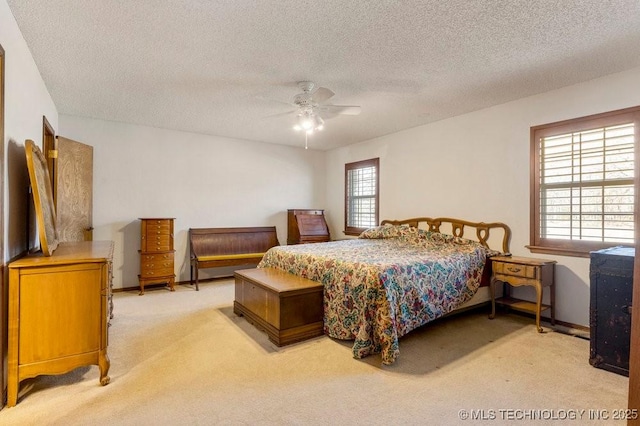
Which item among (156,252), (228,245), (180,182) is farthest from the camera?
(228,245)

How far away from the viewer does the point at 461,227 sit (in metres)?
4.57

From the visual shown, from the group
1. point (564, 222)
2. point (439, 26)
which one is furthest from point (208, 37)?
point (564, 222)

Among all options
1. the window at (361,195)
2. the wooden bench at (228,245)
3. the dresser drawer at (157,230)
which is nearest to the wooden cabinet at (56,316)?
the dresser drawer at (157,230)

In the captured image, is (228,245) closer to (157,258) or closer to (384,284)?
(157,258)

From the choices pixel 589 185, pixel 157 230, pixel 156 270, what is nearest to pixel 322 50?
pixel 589 185

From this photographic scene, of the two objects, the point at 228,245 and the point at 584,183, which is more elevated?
the point at 584,183

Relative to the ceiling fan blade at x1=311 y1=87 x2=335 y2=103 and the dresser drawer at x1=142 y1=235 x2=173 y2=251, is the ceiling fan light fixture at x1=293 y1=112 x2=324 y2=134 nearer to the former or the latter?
the ceiling fan blade at x1=311 y1=87 x2=335 y2=103

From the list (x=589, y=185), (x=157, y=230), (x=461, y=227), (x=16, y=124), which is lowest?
(x=157, y=230)

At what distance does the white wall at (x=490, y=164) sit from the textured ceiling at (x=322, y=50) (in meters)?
0.21

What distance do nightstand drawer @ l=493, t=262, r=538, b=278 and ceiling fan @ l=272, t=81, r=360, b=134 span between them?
2.36 metres

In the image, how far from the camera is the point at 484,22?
2357mm

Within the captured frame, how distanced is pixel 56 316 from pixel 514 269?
13.4ft

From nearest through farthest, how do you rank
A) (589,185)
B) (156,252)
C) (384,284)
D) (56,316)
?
1. (56,316)
2. (384,284)
3. (589,185)
4. (156,252)

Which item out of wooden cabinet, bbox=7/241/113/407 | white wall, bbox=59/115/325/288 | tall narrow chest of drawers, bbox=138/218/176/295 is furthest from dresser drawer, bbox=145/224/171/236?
wooden cabinet, bbox=7/241/113/407
